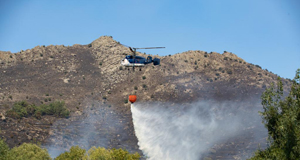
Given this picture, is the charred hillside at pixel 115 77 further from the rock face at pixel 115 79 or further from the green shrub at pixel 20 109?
the green shrub at pixel 20 109

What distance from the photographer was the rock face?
145750 millimetres

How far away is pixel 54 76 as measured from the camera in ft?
524

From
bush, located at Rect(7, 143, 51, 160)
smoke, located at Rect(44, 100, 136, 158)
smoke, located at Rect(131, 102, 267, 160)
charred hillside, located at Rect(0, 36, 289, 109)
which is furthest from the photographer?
charred hillside, located at Rect(0, 36, 289, 109)

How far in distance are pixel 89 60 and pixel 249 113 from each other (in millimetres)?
74742

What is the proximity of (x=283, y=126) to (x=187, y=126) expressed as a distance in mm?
78960

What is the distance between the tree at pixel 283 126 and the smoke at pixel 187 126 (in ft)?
153

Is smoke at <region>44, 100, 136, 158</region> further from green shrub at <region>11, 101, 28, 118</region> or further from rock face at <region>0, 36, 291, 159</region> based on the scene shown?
green shrub at <region>11, 101, 28, 118</region>

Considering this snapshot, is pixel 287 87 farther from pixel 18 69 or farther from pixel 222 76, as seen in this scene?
pixel 18 69

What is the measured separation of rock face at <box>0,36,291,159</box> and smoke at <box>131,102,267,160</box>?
19.1 feet

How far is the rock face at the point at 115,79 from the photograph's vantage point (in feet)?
478

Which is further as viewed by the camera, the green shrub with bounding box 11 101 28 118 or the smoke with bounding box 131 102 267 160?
the green shrub with bounding box 11 101 28 118

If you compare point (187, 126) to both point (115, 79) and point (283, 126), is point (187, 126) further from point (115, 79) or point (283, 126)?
point (283, 126)

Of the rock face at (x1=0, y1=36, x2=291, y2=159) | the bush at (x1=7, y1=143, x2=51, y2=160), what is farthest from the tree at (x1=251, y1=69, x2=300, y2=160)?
the rock face at (x1=0, y1=36, x2=291, y2=159)

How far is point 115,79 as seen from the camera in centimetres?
16150
